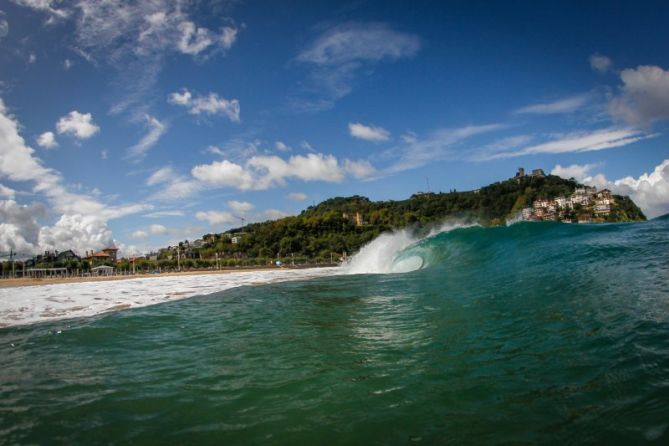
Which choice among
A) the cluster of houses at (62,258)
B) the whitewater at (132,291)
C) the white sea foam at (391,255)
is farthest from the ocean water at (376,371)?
the cluster of houses at (62,258)

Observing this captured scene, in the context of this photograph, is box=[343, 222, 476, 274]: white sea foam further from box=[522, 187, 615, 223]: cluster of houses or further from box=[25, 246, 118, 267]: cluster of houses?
box=[25, 246, 118, 267]: cluster of houses

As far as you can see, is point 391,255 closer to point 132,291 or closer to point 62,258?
point 132,291

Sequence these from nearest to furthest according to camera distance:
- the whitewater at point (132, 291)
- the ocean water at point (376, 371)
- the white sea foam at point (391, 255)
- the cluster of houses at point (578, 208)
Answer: the ocean water at point (376, 371), the whitewater at point (132, 291), the white sea foam at point (391, 255), the cluster of houses at point (578, 208)

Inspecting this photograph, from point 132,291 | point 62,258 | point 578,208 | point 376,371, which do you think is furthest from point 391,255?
point 62,258

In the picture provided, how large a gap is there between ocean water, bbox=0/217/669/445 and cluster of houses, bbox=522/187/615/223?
3676cm

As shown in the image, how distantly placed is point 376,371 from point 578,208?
49.7m

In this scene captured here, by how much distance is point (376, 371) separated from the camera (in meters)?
4.72

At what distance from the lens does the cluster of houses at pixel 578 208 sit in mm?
43250

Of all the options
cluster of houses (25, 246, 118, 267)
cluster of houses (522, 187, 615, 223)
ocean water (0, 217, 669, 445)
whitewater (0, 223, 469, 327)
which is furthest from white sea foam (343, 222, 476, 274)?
cluster of houses (25, 246, 118, 267)

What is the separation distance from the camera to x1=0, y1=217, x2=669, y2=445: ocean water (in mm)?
3299

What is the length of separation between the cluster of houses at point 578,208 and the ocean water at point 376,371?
36.8m

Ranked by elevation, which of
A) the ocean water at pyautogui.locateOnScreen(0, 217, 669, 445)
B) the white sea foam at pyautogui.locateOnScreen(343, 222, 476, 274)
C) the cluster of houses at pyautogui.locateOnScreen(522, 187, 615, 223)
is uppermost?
the cluster of houses at pyautogui.locateOnScreen(522, 187, 615, 223)

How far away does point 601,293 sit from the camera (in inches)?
284

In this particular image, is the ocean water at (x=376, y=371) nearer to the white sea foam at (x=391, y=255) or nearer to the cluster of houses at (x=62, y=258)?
the white sea foam at (x=391, y=255)
